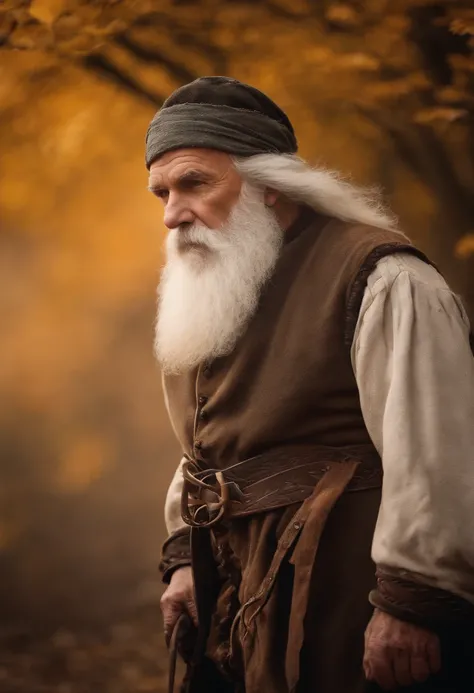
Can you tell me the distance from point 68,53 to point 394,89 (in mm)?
1276

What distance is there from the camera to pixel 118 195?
365 centimetres

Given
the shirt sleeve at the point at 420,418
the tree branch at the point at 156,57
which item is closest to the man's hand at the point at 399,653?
the shirt sleeve at the point at 420,418

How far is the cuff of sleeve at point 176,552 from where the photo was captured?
2201 mm

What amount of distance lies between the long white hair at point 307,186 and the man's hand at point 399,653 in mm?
889

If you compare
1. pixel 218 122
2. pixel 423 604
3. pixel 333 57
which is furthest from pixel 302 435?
pixel 333 57

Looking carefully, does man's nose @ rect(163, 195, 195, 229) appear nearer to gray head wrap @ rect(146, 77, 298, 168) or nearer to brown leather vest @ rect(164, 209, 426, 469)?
gray head wrap @ rect(146, 77, 298, 168)

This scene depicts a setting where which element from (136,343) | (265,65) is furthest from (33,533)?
(265,65)

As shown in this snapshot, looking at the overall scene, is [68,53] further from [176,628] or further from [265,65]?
[176,628]

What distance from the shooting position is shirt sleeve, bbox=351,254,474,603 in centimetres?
159

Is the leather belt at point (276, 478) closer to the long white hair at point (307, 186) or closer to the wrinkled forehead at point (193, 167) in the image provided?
the long white hair at point (307, 186)

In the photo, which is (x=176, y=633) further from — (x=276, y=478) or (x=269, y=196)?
(x=269, y=196)

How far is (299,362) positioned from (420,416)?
0.99 feet

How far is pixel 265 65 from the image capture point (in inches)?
133

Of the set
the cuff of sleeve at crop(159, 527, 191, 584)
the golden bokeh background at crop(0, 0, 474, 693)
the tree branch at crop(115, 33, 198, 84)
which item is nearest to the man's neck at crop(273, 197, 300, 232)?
the cuff of sleeve at crop(159, 527, 191, 584)
